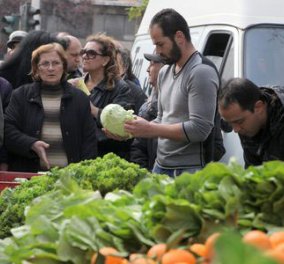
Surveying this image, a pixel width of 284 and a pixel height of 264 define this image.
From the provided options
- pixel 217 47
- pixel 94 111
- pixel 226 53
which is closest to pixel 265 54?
pixel 226 53

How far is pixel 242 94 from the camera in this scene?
18.6ft

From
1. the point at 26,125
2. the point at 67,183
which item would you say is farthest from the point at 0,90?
the point at 67,183

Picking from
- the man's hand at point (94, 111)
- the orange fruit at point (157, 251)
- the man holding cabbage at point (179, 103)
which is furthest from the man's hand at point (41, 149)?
the orange fruit at point (157, 251)

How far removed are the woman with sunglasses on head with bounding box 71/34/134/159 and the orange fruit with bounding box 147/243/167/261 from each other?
532 centimetres

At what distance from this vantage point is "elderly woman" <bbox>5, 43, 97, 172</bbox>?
302 inches

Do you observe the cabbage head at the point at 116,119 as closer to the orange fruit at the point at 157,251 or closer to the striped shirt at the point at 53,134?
the striped shirt at the point at 53,134

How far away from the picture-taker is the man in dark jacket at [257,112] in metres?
5.70

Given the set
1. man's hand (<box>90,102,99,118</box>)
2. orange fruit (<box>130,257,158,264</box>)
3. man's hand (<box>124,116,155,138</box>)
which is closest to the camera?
orange fruit (<box>130,257,158,264</box>)

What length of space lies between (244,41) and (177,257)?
5.76 m

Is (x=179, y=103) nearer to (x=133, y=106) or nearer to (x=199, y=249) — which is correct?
(x=133, y=106)

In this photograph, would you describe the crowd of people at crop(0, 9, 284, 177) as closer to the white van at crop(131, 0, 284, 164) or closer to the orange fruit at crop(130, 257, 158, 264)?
the white van at crop(131, 0, 284, 164)

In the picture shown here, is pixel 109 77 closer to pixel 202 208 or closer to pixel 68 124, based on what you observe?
pixel 68 124

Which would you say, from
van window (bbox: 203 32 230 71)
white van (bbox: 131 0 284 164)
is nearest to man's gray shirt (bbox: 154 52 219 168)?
white van (bbox: 131 0 284 164)

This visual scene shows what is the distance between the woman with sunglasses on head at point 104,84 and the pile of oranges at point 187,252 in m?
5.29
